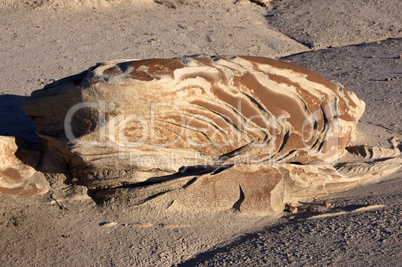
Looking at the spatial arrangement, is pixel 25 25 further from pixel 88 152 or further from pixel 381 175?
pixel 381 175

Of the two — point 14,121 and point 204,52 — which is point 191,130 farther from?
point 204,52

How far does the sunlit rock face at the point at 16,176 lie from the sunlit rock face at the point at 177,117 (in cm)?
18

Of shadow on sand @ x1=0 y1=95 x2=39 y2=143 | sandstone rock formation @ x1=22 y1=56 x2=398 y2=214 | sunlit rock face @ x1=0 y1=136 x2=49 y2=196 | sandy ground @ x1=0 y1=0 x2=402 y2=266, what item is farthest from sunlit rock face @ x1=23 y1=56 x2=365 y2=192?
shadow on sand @ x1=0 y1=95 x2=39 y2=143

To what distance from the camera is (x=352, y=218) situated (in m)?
2.49

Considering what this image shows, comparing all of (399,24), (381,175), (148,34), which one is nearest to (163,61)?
(381,175)

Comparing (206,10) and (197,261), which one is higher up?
(206,10)

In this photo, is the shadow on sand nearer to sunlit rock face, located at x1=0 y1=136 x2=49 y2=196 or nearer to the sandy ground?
the sandy ground

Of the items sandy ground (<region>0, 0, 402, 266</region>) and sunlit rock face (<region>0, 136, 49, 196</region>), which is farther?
sunlit rock face (<region>0, 136, 49, 196</region>)

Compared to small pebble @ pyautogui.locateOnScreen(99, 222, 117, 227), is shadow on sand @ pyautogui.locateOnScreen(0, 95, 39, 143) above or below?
above

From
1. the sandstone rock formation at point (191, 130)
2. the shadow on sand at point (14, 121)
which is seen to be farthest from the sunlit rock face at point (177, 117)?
the shadow on sand at point (14, 121)

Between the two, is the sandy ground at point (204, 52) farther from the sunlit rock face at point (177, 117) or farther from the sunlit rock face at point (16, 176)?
the sunlit rock face at point (177, 117)

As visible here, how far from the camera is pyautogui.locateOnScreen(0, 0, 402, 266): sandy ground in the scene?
228 centimetres

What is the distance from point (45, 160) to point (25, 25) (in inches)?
116

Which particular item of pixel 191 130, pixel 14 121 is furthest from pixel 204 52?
pixel 191 130
